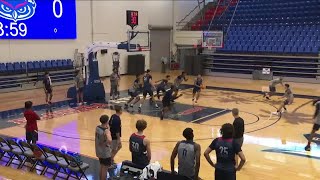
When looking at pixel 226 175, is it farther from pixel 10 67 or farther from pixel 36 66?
pixel 36 66

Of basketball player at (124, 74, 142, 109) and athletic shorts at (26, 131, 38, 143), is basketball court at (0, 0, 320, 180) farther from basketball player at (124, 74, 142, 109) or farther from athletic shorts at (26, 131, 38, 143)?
athletic shorts at (26, 131, 38, 143)

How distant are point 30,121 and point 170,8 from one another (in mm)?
22591

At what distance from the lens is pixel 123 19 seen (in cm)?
2650

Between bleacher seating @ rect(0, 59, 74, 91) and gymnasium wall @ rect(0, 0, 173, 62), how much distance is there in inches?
20.1

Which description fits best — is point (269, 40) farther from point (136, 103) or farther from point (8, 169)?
point (8, 169)

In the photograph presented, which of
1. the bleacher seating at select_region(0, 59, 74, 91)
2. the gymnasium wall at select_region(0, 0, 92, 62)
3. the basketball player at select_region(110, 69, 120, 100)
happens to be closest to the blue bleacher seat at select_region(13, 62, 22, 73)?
the bleacher seating at select_region(0, 59, 74, 91)

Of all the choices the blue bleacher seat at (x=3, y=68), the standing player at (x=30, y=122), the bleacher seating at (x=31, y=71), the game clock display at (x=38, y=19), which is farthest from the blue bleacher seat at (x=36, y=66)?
the standing player at (x=30, y=122)

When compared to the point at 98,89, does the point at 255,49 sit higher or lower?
higher

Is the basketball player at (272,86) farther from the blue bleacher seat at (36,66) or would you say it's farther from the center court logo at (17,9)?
the center court logo at (17,9)

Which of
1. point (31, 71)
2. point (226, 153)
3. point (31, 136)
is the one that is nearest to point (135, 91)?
point (31, 136)

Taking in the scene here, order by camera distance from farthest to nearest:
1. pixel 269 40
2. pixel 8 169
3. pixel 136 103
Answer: pixel 269 40, pixel 136 103, pixel 8 169

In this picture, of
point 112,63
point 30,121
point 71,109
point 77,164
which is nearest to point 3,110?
point 71,109

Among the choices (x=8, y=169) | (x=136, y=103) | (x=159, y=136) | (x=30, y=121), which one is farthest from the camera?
(x=136, y=103)

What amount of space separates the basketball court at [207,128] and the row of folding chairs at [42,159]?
369 millimetres
